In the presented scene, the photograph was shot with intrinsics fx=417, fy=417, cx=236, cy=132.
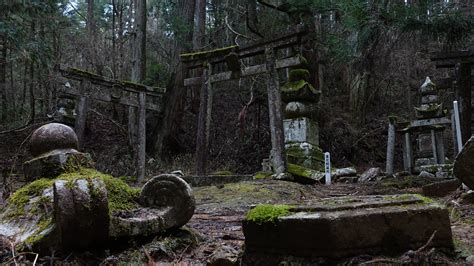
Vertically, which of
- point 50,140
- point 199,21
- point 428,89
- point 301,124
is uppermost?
point 199,21

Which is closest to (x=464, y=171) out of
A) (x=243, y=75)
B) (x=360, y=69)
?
(x=243, y=75)

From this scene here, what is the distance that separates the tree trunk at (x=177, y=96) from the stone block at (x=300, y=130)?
23.4 ft

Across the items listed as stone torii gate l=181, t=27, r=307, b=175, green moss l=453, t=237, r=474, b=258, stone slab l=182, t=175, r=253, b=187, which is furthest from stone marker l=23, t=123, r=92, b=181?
stone torii gate l=181, t=27, r=307, b=175

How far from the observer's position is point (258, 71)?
33.6ft

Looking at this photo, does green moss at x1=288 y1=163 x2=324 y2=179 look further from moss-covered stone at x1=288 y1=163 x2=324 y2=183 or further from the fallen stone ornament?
the fallen stone ornament

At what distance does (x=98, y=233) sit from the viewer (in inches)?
124

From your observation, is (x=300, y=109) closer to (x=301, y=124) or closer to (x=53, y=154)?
(x=301, y=124)

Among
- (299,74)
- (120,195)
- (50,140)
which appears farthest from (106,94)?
(120,195)

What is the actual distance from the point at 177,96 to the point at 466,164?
13.3 meters

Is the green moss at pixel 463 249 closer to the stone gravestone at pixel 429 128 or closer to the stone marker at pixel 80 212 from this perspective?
the stone marker at pixel 80 212

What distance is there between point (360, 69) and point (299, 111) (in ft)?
27.9

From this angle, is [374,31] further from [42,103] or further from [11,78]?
[11,78]

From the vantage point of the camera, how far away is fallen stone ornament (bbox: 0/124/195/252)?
3.02 metres

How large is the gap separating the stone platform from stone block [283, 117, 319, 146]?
Result: 734cm
